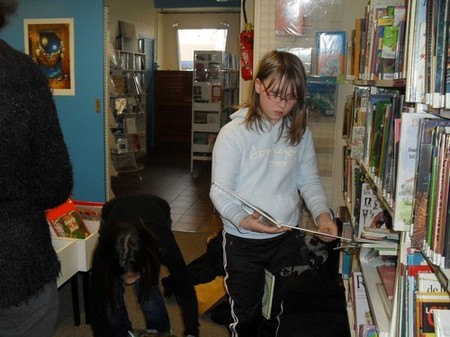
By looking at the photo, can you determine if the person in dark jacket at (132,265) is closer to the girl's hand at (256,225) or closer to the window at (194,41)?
the girl's hand at (256,225)

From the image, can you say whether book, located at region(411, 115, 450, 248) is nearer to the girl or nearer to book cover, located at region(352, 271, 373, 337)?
the girl

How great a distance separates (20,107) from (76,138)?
3.66 meters

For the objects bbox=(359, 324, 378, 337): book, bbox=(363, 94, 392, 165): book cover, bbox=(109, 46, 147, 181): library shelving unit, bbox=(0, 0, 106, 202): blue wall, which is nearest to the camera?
bbox=(359, 324, 378, 337): book

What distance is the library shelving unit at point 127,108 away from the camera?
627 centimetres

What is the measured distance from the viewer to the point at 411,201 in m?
1.25

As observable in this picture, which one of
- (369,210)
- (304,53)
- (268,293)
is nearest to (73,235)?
(268,293)

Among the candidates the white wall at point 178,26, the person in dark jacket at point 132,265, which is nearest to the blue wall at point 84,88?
the person in dark jacket at point 132,265

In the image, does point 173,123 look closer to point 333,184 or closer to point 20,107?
point 333,184

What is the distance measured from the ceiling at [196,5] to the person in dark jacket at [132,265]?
300 inches

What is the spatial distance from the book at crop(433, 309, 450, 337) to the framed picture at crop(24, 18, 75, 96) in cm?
399

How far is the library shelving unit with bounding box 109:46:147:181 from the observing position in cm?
627

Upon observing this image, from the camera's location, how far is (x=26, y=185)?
1036 mm

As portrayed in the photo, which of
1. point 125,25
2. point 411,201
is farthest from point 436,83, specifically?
point 125,25

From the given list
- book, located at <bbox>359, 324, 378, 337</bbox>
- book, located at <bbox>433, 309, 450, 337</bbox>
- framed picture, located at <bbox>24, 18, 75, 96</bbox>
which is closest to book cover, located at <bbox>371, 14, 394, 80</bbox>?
book, located at <bbox>359, 324, 378, 337</bbox>
